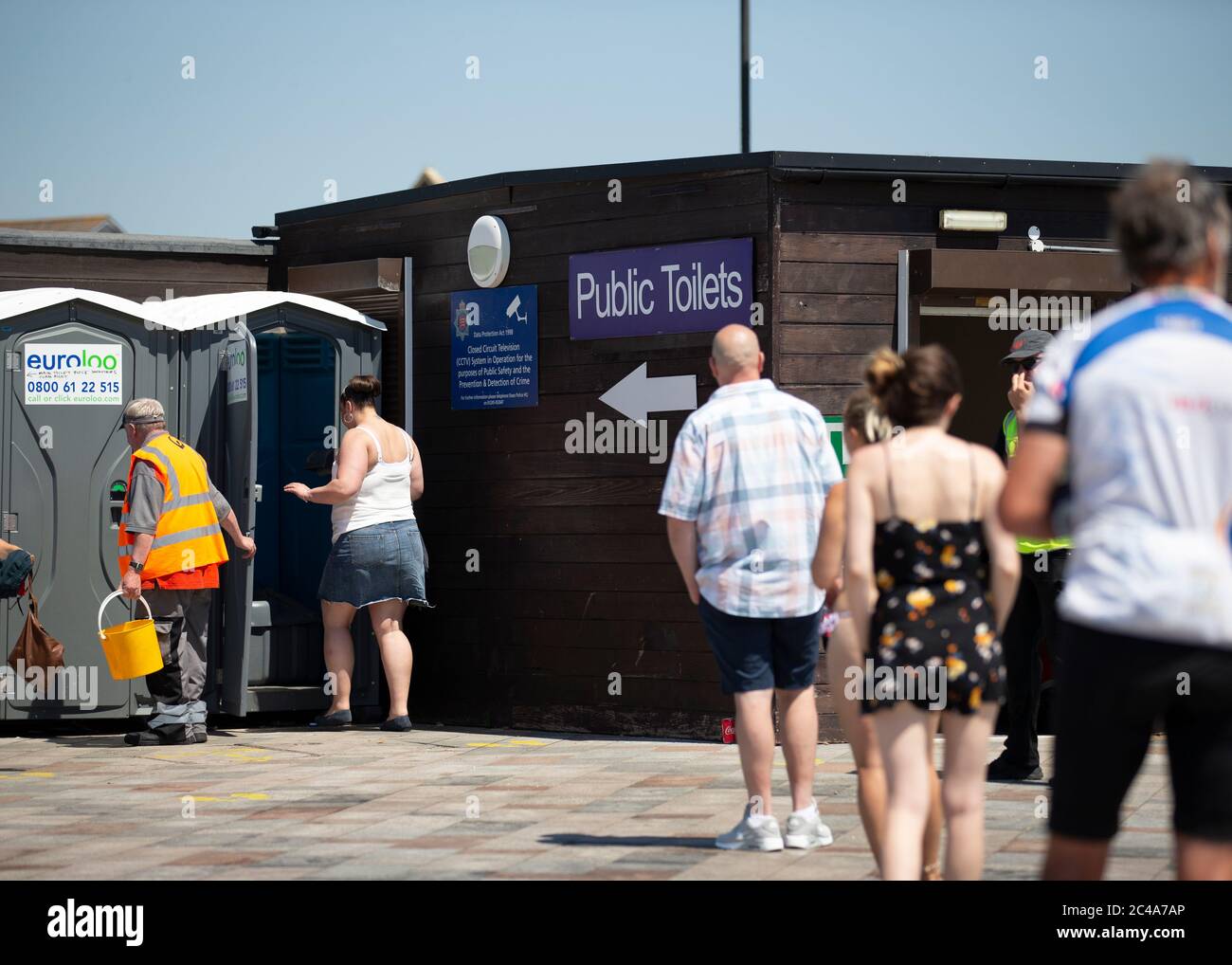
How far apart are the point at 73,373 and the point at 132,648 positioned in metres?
1.78

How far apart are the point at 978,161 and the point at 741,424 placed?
376cm

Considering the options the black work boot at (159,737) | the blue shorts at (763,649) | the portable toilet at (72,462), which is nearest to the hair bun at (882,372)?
the blue shorts at (763,649)

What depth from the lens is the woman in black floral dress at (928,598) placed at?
4.20 meters

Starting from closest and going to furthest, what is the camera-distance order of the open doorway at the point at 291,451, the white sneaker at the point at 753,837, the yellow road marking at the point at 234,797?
the white sneaker at the point at 753,837
the yellow road marking at the point at 234,797
the open doorway at the point at 291,451

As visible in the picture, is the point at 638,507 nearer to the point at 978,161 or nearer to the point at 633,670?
the point at 633,670

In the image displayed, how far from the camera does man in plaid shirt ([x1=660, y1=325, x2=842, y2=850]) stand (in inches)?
229

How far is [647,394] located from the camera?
9.25 meters

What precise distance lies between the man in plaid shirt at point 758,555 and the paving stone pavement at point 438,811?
10.7 inches

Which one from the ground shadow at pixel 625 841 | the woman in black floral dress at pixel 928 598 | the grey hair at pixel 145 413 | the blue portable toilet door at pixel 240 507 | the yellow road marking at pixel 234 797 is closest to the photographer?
the woman in black floral dress at pixel 928 598

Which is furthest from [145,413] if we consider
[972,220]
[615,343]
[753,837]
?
[753,837]

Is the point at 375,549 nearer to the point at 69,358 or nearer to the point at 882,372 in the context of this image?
the point at 69,358

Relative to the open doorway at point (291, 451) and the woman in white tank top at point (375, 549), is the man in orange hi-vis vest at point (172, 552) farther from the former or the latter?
the open doorway at point (291, 451)

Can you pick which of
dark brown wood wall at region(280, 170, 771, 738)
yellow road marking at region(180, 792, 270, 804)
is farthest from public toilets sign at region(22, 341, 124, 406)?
yellow road marking at region(180, 792, 270, 804)

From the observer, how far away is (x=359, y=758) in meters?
8.53
